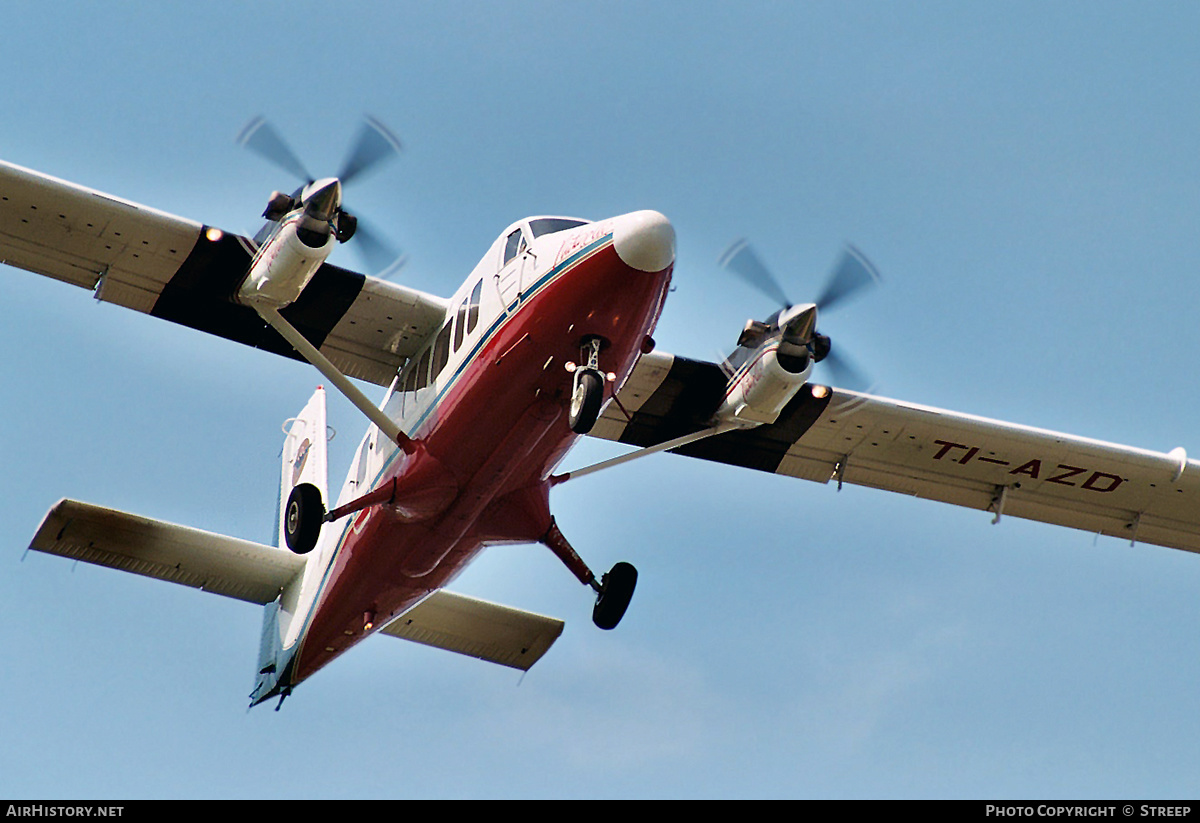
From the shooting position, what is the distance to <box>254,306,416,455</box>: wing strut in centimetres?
1586

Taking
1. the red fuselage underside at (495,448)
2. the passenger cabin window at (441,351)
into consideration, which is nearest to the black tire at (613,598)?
the red fuselage underside at (495,448)

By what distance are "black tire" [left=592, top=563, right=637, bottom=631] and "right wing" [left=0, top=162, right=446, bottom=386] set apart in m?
3.69

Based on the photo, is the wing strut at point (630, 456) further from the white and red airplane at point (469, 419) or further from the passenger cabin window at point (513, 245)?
the passenger cabin window at point (513, 245)

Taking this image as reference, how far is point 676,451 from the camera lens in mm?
20422

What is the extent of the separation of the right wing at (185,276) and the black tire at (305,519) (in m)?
2.59

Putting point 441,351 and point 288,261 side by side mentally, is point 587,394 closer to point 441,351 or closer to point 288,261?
point 441,351

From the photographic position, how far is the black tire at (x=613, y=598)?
17.2m

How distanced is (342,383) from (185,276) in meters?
3.10

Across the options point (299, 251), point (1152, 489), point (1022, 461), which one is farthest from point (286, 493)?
point (1152, 489)

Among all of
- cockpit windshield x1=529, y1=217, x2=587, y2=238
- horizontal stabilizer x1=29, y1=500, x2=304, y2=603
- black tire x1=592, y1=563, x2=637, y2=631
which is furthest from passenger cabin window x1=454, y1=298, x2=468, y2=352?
horizontal stabilizer x1=29, y1=500, x2=304, y2=603

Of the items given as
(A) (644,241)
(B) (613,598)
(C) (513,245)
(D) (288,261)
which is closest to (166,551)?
(D) (288,261)

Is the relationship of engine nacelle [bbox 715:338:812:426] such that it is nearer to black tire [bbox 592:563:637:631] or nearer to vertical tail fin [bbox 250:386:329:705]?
black tire [bbox 592:563:637:631]

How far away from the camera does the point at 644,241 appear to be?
547 inches
